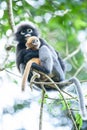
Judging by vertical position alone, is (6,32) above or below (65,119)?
above

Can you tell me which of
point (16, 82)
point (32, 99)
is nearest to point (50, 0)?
point (16, 82)

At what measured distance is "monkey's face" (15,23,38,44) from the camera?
10.6 ft

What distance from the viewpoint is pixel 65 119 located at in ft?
14.1

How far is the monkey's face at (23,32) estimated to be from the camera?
10.6 feet

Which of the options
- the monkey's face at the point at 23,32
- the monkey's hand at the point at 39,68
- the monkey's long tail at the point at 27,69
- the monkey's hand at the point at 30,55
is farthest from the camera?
the monkey's face at the point at 23,32

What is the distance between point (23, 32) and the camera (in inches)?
129

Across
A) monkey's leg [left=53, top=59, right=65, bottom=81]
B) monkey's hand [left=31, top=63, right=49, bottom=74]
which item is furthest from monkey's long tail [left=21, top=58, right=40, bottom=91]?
monkey's leg [left=53, top=59, right=65, bottom=81]

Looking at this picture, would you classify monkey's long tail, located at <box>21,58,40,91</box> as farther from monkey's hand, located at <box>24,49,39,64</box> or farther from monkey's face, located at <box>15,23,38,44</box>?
monkey's face, located at <box>15,23,38,44</box>

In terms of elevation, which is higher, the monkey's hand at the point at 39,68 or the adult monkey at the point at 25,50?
the adult monkey at the point at 25,50

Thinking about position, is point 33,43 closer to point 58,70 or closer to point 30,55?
point 30,55

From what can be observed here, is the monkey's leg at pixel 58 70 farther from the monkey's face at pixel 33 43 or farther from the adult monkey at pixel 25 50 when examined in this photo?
the monkey's face at pixel 33 43

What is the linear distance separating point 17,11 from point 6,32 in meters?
0.19

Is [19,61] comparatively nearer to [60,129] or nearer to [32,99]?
[60,129]

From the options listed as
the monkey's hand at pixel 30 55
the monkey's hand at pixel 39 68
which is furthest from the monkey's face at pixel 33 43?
the monkey's hand at pixel 39 68
